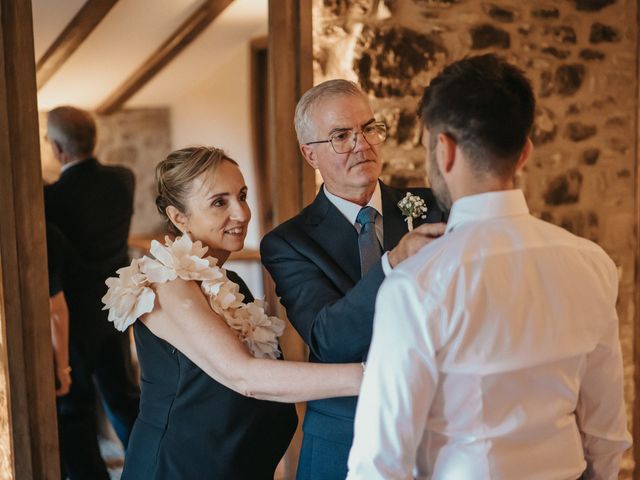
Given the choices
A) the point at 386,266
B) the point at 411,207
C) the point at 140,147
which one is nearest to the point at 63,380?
the point at 411,207

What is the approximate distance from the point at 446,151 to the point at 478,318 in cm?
31

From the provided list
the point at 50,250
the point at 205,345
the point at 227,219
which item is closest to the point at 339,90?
the point at 227,219

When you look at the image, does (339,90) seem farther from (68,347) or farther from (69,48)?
(69,48)

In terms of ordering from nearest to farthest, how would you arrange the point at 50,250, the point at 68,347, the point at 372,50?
the point at 372,50 → the point at 50,250 → the point at 68,347

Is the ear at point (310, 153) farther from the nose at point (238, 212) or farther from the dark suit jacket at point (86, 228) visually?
the dark suit jacket at point (86, 228)

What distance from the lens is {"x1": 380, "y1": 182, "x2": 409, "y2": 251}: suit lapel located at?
6.76ft

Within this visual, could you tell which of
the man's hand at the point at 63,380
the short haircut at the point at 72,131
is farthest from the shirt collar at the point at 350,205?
the short haircut at the point at 72,131

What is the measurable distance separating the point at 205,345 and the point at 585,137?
2.38m

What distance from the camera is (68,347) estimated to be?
3850mm

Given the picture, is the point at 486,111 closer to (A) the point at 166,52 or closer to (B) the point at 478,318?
(B) the point at 478,318

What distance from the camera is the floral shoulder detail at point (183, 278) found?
1941mm

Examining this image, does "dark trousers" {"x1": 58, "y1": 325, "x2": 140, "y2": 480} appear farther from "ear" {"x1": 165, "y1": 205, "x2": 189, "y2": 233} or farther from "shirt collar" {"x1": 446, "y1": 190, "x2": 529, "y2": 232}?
"shirt collar" {"x1": 446, "y1": 190, "x2": 529, "y2": 232}

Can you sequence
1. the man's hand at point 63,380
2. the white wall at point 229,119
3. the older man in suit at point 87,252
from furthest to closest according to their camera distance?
1. the white wall at point 229,119
2. the older man in suit at point 87,252
3. the man's hand at point 63,380

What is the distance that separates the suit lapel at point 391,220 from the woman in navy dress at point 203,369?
1.24ft
